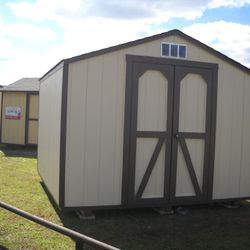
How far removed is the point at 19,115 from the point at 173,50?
35.6 feet

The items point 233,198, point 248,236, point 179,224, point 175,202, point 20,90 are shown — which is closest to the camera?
point 248,236

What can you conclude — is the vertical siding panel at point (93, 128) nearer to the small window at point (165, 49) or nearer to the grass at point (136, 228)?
the grass at point (136, 228)

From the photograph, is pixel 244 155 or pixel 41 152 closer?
pixel 244 155

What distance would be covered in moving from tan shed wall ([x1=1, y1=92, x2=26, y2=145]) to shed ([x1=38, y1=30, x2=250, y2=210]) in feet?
30.1

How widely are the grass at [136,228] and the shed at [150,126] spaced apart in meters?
0.29

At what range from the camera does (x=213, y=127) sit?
821 cm

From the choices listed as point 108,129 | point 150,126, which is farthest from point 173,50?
point 108,129

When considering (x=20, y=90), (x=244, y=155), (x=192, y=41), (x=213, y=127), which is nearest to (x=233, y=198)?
(x=244, y=155)

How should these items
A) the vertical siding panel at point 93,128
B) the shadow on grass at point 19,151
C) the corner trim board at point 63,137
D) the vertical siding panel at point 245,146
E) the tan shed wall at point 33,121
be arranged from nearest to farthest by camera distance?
1. the corner trim board at point 63,137
2. the vertical siding panel at point 93,128
3. the vertical siding panel at point 245,146
4. the shadow on grass at point 19,151
5. the tan shed wall at point 33,121

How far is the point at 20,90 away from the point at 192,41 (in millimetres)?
10626

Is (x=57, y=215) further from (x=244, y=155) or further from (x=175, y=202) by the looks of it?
(x=244, y=155)

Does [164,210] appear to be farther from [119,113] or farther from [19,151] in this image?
[19,151]

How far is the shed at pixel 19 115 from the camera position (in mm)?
17312

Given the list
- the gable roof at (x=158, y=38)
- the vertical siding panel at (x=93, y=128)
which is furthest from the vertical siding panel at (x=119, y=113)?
the vertical siding panel at (x=93, y=128)
